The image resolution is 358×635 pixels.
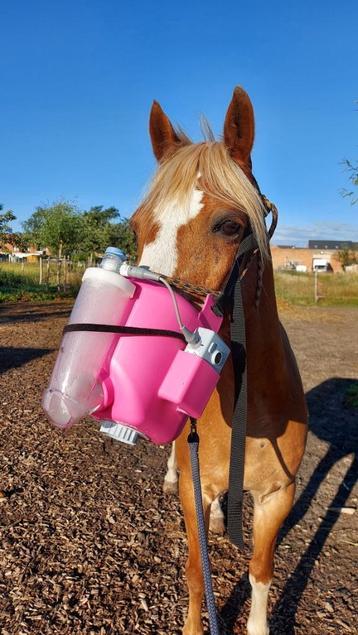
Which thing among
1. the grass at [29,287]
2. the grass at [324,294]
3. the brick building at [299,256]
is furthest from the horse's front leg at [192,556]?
the brick building at [299,256]

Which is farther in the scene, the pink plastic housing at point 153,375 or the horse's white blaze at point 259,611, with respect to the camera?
the horse's white blaze at point 259,611

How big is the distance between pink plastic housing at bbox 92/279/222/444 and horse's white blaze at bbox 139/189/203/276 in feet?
0.52

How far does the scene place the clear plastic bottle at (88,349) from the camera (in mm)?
1260

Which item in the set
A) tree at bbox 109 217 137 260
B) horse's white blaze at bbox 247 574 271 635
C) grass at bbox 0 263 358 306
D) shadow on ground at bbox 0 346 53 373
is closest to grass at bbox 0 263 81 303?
grass at bbox 0 263 358 306

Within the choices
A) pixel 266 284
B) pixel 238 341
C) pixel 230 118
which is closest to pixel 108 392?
pixel 238 341

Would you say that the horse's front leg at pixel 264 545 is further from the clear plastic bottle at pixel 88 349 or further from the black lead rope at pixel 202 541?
the clear plastic bottle at pixel 88 349

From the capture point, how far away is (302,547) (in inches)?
139

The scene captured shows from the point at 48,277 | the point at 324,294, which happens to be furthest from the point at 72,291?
the point at 324,294

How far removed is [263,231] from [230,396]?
78 centimetres

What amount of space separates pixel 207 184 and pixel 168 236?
27cm

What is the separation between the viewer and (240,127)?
179 cm

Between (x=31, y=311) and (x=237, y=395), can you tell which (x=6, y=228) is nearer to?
(x=31, y=311)

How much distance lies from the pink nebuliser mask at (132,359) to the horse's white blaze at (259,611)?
5.56ft

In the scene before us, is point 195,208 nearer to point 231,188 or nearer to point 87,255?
point 231,188
